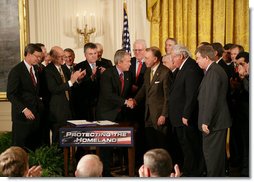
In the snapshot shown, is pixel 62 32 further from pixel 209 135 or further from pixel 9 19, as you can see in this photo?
pixel 209 135

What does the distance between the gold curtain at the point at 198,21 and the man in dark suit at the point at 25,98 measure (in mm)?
2139

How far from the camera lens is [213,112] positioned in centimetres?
458

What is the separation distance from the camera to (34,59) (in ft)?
17.8

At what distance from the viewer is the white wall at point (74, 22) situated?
7.06m

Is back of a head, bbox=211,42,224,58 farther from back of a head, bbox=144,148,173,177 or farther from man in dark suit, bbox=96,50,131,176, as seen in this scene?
back of a head, bbox=144,148,173,177

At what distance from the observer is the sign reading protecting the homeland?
16.3ft

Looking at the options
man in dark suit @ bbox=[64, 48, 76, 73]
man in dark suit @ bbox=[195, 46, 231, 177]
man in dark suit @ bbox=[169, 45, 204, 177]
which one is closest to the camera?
man in dark suit @ bbox=[195, 46, 231, 177]

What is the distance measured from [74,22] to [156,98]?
2.36 m

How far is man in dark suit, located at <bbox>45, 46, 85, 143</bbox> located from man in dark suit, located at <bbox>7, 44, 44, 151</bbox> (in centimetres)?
16

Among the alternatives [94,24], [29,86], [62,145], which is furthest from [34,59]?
[94,24]

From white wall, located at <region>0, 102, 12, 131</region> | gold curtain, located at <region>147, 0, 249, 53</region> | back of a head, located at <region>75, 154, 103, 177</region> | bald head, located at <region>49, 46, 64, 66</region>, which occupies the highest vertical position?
gold curtain, located at <region>147, 0, 249, 53</region>

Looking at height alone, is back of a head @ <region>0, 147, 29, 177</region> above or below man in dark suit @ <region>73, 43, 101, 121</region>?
below

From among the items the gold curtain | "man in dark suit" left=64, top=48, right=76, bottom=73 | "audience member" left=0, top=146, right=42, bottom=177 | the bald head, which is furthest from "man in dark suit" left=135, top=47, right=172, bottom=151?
"audience member" left=0, top=146, right=42, bottom=177

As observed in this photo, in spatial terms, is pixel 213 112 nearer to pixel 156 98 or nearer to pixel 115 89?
pixel 156 98
